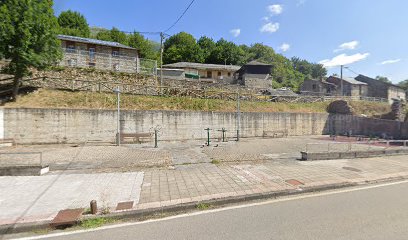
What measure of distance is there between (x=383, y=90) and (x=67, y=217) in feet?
202

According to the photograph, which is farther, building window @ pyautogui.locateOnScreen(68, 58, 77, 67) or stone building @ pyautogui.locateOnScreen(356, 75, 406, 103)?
stone building @ pyautogui.locateOnScreen(356, 75, 406, 103)

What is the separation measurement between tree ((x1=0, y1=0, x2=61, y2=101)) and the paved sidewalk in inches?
417

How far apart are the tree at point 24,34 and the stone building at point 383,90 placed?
2344 inches

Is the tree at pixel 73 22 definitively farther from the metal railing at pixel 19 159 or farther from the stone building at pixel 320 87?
the stone building at pixel 320 87

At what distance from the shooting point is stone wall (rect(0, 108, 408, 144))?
13609 millimetres

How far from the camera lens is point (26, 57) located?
13.7 metres

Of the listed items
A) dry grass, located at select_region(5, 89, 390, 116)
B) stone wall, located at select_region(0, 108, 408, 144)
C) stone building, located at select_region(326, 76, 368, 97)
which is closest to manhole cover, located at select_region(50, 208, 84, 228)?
stone wall, located at select_region(0, 108, 408, 144)

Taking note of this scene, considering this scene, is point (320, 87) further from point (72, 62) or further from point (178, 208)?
point (178, 208)

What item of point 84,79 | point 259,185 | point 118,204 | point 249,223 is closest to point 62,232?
point 118,204

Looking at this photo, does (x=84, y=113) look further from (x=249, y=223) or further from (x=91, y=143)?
(x=249, y=223)

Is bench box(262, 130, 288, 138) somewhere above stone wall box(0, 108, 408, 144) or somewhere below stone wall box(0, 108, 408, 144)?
below

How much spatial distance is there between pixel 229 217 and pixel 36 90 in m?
18.5

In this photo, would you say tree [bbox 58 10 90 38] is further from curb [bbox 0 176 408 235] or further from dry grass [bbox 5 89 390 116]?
curb [bbox 0 176 408 235]

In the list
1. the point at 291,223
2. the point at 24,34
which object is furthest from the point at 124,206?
the point at 24,34
